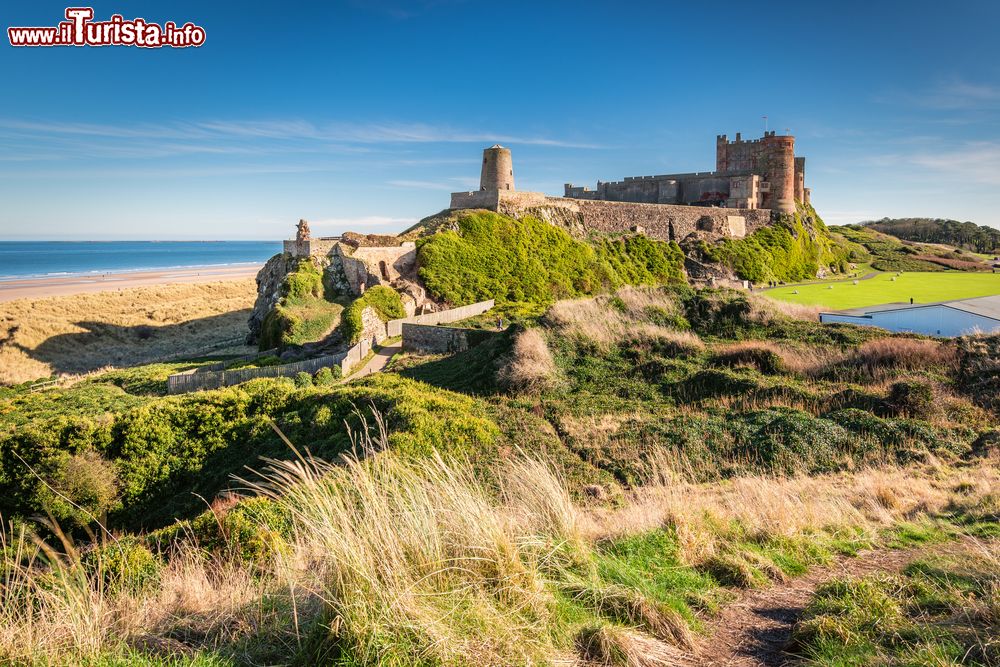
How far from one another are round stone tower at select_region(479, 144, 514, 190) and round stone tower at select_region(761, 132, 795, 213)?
958 inches

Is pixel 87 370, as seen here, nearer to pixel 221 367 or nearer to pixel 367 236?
pixel 221 367

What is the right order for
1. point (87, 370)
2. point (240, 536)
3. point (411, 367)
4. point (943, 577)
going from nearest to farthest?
point (943, 577), point (240, 536), point (411, 367), point (87, 370)

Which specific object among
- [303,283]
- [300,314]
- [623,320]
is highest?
[303,283]

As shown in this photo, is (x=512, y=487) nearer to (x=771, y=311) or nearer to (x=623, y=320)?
(x=623, y=320)

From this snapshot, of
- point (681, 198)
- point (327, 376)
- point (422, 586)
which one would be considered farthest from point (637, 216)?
point (422, 586)

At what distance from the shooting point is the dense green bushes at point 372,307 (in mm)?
25250

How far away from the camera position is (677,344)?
15414 millimetres

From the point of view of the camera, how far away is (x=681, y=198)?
166 feet

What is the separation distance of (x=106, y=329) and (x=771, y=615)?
43.7 m

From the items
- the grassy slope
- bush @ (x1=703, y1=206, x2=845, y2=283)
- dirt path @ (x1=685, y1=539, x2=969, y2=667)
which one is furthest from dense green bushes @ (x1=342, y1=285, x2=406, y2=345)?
bush @ (x1=703, y1=206, x2=845, y2=283)

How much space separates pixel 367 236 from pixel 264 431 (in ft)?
74.8

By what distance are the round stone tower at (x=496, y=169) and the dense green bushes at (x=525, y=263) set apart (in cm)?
270

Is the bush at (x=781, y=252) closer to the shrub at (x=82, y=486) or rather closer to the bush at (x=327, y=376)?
the bush at (x=327, y=376)

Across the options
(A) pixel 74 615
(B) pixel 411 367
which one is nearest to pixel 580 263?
(B) pixel 411 367
